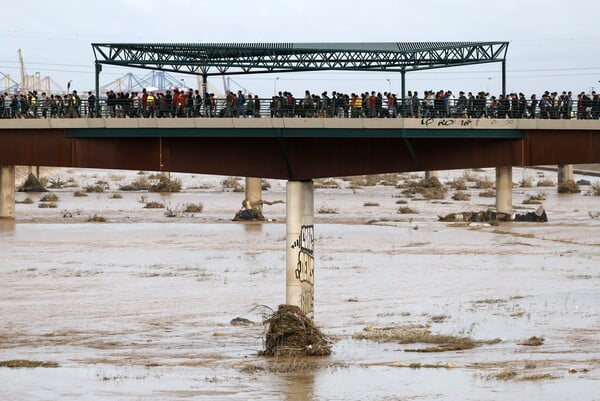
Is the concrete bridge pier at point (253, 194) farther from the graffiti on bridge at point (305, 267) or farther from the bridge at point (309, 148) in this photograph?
the graffiti on bridge at point (305, 267)

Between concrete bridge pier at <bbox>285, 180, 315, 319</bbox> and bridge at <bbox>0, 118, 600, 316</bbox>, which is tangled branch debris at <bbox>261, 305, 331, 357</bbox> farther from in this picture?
bridge at <bbox>0, 118, 600, 316</bbox>

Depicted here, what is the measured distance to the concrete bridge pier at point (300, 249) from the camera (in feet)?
115

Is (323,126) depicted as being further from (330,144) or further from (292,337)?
(292,337)

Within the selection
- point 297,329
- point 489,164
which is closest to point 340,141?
point 489,164

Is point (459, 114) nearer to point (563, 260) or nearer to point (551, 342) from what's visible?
point (551, 342)

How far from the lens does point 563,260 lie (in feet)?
171

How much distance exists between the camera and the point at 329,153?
36938mm

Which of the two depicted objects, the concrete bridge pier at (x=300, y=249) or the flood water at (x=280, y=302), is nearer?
the flood water at (x=280, y=302)

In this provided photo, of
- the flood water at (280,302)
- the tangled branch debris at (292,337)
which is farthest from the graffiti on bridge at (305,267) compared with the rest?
the tangled branch debris at (292,337)

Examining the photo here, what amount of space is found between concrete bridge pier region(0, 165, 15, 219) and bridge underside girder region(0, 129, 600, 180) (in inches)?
1343

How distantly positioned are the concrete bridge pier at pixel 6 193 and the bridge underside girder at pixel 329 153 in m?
34.1

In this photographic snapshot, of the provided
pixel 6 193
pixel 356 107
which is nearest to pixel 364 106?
pixel 356 107

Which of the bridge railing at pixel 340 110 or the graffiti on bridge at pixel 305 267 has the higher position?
Answer: the bridge railing at pixel 340 110

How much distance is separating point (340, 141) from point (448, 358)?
28.6 ft
